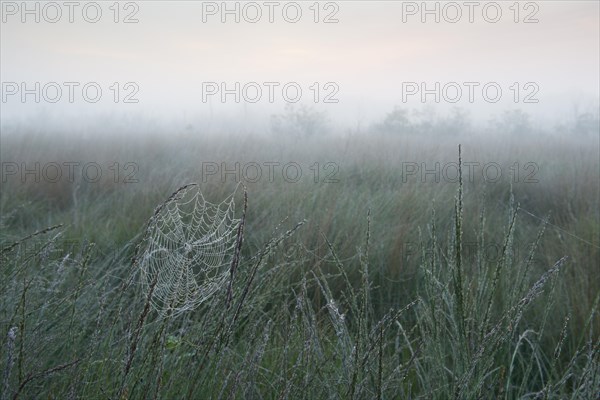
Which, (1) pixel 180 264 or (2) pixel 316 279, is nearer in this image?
(2) pixel 316 279

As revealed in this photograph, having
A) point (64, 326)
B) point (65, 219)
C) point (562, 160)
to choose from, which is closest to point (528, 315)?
point (64, 326)

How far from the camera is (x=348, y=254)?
3.08 meters

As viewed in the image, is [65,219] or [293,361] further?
[65,219]

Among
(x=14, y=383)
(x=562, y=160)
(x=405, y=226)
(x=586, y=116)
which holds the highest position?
(x=586, y=116)

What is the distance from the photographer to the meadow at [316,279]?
45.2 inches

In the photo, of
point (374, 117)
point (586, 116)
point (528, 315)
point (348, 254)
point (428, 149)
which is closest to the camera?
point (528, 315)

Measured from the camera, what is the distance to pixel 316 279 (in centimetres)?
154

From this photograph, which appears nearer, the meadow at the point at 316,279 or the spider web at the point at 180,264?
the meadow at the point at 316,279

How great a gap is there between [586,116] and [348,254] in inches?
661

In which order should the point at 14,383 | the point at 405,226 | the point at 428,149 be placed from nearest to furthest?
the point at 14,383 → the point at 405,226 → the point at 428,149

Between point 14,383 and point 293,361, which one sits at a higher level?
point 14,383

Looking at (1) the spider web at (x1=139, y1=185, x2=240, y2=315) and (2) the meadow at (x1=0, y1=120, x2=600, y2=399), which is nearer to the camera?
(2) the meadow at (x1=0, y1=120, x2=600, y2=399)

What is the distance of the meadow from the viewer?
115cm

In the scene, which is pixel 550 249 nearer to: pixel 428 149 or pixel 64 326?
pixel 64 326
